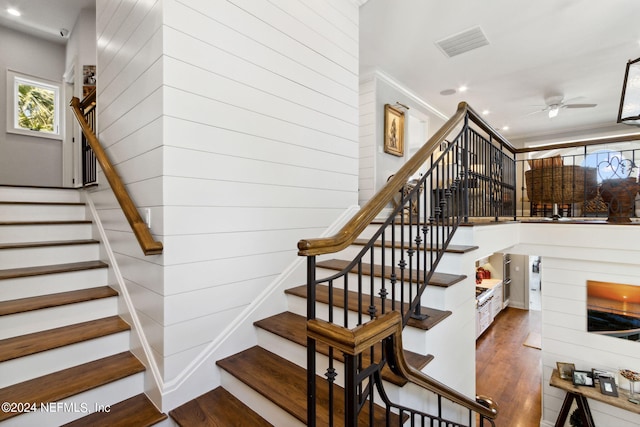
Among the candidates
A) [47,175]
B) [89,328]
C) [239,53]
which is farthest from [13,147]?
[239,53]

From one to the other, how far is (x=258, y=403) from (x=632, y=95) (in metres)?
3.40

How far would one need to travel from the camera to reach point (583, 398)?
386 cm

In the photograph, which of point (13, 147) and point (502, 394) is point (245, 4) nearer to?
point (13, 147)

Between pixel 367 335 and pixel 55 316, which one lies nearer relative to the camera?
pixel 367 335

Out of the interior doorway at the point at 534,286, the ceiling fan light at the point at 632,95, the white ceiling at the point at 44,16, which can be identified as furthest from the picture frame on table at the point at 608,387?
the white ceiling at the point at 44,16

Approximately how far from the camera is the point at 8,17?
162 inches

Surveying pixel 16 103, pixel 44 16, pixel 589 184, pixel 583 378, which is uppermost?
pixel 44 16

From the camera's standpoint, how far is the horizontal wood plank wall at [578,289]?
310cm

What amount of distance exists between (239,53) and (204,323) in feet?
6.07

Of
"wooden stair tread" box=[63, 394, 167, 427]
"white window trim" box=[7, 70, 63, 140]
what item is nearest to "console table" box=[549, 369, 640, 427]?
"wooden stair tread" box=[63, 394, 167, 427]

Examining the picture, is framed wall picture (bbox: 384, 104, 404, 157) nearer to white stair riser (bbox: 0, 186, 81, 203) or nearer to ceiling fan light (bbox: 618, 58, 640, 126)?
ceiling fan light (bbox: 618, 58, 640, 126)

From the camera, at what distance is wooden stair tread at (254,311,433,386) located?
1.55m

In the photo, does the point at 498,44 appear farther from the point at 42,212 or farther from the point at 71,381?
the point at 42,212

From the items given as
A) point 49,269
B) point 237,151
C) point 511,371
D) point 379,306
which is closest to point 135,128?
point 237,151
